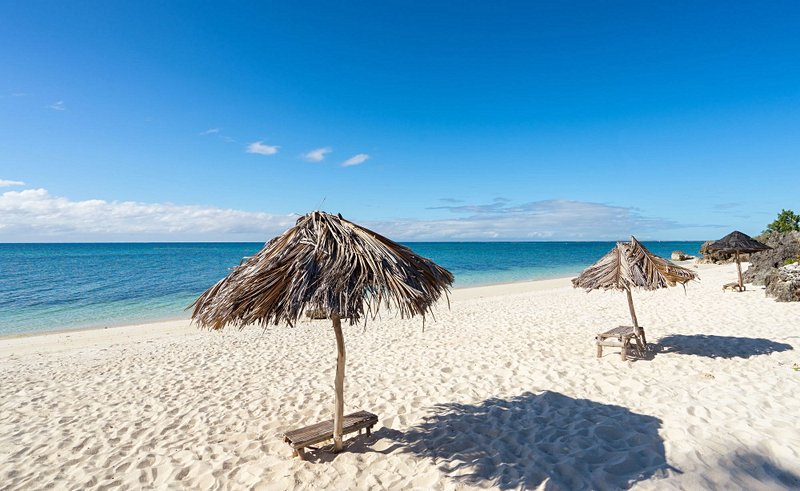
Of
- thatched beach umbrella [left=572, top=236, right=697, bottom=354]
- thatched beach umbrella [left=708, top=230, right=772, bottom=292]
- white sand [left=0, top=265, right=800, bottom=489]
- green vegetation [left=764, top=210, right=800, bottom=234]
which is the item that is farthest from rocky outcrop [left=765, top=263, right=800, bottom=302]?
green vegetation [left=764, top=210, right=800, bottom=234]

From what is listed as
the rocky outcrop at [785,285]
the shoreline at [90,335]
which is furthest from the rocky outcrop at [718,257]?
the shoreline at [90,335]

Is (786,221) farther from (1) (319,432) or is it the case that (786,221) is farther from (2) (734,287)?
(1) (319,432)

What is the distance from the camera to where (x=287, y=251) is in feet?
13.2

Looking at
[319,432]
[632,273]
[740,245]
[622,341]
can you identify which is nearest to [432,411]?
[319,432]

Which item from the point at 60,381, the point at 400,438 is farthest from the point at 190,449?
the point at 60,381

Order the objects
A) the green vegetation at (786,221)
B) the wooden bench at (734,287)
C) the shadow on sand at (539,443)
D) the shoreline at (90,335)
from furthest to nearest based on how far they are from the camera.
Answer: the green vegetation at (786,221) < the wooden bench at (734,287) < the shoreline at (90,335) < the shadow on sand at (539,443)

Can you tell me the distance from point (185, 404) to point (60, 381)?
11.4 feet

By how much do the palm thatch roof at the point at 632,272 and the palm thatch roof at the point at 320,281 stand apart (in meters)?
5.21

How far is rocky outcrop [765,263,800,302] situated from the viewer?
463 inches

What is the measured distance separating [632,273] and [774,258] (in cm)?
1536

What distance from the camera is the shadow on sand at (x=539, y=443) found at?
3883 mm

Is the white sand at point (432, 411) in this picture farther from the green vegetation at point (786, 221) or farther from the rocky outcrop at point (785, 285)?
the green vegetation at point (786, 221)

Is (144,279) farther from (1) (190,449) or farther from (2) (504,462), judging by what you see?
(2) (504,462)

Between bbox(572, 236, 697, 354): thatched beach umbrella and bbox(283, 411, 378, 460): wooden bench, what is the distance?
539cm
